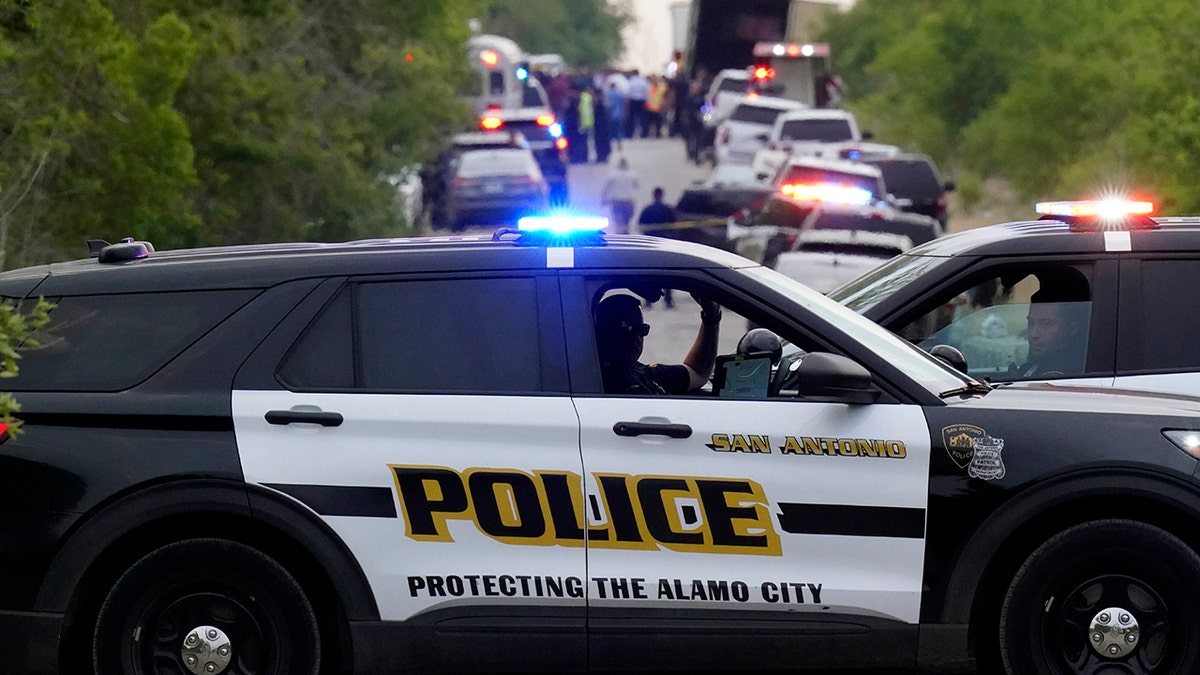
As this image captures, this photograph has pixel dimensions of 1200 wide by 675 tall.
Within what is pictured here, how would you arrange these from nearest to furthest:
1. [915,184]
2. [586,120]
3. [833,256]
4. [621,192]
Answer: [833,256] → [621,192] → [915,184] → [586,120]

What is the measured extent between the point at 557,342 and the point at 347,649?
1.12 m

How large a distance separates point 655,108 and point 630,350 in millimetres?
56892

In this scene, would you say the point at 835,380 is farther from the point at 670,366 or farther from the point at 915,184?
the point at 915,184

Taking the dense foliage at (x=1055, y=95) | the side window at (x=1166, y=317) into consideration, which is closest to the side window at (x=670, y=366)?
the side window at (x=1166, y=317)

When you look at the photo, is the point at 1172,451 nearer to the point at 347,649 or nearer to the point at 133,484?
the point at 347,649

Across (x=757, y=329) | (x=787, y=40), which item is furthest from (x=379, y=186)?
(x=787, y=40)

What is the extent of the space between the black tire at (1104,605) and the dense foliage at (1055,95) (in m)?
18.5

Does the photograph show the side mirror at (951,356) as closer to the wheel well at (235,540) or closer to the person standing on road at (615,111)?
the wheel well at (235,540)

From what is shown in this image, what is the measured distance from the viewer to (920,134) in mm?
44656

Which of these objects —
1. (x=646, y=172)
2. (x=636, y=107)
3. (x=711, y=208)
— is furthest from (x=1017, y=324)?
(x=636, y=107)

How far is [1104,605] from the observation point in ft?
18.1

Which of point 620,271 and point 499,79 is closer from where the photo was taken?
point 620,271

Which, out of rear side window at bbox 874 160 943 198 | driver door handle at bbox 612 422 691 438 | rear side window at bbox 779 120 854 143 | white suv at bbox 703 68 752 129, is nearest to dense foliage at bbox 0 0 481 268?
driver door handle at bbox 612 422 691 438

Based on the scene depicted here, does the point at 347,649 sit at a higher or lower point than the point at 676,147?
higher
